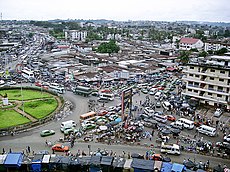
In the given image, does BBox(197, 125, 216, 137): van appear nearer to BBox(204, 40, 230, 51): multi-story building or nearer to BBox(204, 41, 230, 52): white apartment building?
BBox(204, 40, 230, 51): multi-story building

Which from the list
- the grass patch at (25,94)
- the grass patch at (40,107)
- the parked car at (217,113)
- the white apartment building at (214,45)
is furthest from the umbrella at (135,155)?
the white apartment building at (214,45)

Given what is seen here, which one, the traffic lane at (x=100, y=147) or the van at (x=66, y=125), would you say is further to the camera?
the van at (x=66, y=125)

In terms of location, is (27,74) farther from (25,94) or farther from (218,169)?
(218,169)

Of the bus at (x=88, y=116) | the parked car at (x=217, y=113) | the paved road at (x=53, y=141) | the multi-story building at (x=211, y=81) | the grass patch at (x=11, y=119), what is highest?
the multi-story building at (x=211, y=81)

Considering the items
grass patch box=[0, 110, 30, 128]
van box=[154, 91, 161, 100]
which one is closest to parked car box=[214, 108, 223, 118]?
van box=[154, 91, 161, 100]

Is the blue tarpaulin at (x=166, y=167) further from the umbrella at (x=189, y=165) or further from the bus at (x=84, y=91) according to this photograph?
the bus at (x=84, y=91)

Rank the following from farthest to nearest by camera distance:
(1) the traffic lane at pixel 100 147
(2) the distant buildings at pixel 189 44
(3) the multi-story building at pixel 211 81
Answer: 1. (2) the distant buildings at pixel 189 44
2. (3) the multi-story building at pixel 211 81
3. (1) the traffic lane at pixel 100 147
